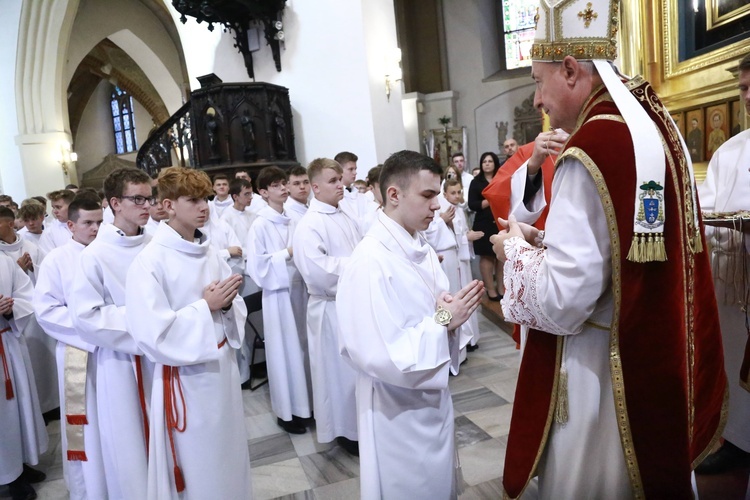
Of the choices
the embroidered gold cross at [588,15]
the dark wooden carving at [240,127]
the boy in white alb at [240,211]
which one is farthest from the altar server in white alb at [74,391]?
the dark wooden carving at [240,127]

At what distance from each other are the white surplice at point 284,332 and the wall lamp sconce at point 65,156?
12587mm

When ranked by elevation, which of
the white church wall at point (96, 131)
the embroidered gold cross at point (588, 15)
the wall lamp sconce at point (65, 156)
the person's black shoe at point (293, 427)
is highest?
the white church wall at point (96, 131)

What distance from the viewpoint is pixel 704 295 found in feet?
6.03

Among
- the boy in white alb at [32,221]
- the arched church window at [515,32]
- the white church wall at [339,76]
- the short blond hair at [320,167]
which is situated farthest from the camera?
the arched church window at [515,32]

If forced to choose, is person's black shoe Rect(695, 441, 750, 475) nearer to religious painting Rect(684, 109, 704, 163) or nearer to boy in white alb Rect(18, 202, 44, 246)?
religious painting Rect(684, 109, 704, 163)

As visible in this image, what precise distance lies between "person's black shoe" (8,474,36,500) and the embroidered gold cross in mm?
4195

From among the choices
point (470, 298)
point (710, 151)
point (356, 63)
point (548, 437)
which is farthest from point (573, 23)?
point (356, 63)

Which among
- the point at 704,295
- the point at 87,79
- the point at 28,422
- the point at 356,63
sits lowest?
the point at 28,422

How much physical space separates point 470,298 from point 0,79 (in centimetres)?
1623

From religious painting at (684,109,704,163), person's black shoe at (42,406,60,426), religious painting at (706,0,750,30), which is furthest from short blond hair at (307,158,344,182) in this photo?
person's black shoe at (42,406,60,426)

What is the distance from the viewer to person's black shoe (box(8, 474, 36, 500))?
3.50 m

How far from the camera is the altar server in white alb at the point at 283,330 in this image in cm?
418

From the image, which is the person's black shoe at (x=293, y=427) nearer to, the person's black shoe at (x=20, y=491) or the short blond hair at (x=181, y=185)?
the person's black shoe at (x=20, y=491)

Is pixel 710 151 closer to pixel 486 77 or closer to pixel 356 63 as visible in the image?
pixel 356 63
